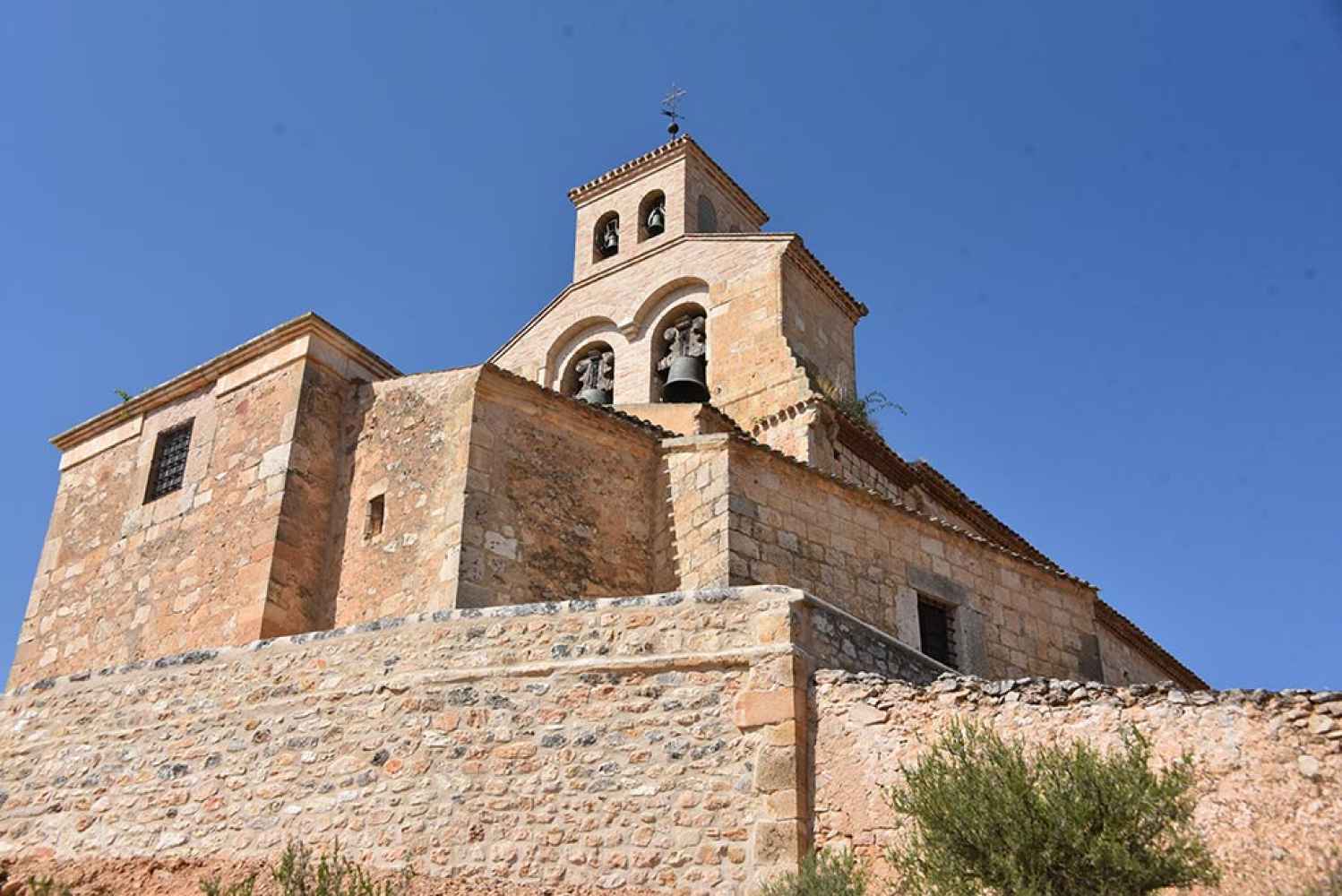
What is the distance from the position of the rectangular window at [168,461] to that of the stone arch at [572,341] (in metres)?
8.93

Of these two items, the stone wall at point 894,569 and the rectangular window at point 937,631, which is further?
the rectangular window at point 937,631

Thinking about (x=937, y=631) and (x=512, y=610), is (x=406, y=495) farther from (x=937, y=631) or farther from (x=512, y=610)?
(x=937, y=631)

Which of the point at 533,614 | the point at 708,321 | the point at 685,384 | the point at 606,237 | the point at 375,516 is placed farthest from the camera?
the point at 606,237

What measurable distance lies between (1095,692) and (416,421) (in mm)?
8239

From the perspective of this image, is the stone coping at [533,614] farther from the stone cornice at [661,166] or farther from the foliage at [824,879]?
the stone cornice at [661,166]

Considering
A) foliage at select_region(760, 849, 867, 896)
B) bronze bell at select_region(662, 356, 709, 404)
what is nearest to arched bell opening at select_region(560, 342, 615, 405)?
bronze bell at select_region(662, 356, 709, 404)

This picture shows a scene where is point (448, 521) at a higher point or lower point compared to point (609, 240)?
lower

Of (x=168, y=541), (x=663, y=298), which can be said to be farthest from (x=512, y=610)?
(x=663, y=298)

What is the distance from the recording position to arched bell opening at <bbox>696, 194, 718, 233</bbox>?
25.3 metres

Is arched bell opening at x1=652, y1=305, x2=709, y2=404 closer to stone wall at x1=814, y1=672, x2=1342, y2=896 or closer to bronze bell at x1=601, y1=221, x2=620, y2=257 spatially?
bronze bell at x1=601, y1=221, x2=620, y2=257

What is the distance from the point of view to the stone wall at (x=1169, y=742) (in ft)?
25.5

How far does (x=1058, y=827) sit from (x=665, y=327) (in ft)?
55.3

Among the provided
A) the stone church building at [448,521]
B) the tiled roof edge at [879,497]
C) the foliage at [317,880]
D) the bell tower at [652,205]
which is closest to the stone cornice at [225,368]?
the stone church building at [448,521]

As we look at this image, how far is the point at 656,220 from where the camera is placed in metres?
25.5
